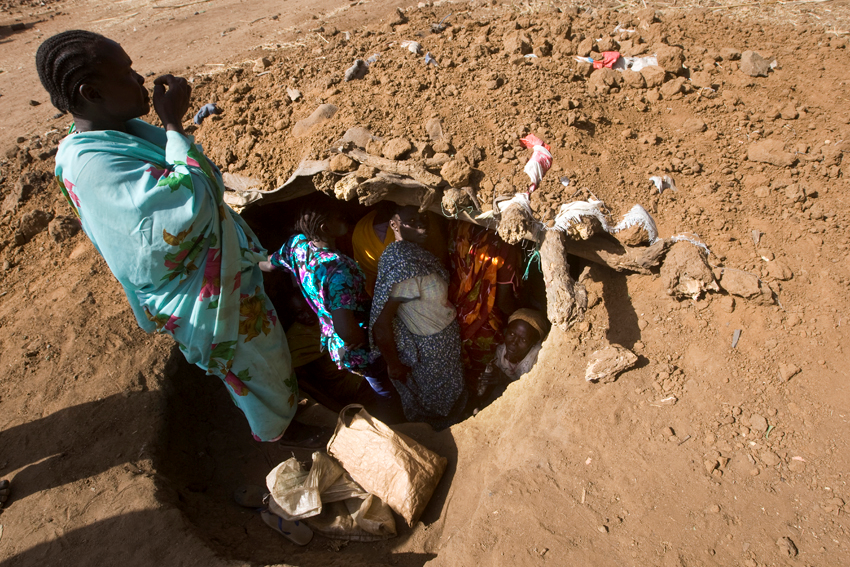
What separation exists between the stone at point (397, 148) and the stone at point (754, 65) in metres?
2.11

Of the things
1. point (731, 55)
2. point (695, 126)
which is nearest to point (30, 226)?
point (695, 126)

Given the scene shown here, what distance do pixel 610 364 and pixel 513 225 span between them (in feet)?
2.59

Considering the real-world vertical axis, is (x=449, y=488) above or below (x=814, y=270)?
below

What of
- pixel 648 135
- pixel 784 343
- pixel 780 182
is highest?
pixel 648 135

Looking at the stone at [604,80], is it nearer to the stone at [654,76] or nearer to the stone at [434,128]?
the stone at [654,76]

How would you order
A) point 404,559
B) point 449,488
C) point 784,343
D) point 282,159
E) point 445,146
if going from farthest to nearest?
point 282,159, point 445,146, point 449,488, point 404,559, point 784,343

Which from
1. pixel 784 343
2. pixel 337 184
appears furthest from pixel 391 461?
pixel 784 343

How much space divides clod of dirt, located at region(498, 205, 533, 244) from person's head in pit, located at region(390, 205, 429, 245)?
0.58m

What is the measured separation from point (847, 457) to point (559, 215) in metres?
1.52

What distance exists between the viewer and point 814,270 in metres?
2.34

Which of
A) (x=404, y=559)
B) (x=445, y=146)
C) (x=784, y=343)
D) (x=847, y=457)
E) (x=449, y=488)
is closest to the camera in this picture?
(x=847, y=457)

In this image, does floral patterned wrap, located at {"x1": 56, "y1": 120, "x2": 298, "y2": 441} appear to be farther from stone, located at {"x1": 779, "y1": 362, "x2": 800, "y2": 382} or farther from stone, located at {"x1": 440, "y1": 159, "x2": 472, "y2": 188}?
stone, located at {"x1": 779, "y1": 362, "x2": 800, "y2": 382}

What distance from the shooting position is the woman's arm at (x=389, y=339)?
9.31ft

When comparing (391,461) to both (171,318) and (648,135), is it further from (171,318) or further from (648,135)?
(648,135)
